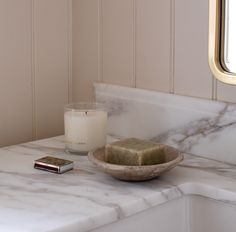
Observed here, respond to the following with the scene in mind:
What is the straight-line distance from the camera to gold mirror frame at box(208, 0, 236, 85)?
108cm

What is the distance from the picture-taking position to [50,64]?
142 cm

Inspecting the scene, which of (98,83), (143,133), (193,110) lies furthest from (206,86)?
(98,83)

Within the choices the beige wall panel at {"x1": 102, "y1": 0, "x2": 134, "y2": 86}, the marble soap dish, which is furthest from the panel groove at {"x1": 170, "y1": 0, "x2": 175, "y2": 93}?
the marble soap dish

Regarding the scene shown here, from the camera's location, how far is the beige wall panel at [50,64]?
1.39 m

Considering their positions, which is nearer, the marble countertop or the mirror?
the marble countertop

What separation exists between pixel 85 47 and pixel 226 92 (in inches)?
15.8

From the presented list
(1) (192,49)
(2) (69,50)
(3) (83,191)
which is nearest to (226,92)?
(1) (192,49)

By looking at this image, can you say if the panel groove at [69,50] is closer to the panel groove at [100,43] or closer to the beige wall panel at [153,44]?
the panel groove at [100,43]

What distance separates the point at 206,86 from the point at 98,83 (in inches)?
11.8

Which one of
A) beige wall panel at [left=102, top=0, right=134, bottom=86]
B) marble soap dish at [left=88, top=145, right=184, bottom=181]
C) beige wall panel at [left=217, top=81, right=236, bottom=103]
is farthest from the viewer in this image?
beige wall panel at [left=102, top=0, right=134, bottom=86]

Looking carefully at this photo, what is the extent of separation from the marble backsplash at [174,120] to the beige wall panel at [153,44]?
28 mm

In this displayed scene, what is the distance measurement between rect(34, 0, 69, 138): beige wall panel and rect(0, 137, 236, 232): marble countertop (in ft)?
0.70

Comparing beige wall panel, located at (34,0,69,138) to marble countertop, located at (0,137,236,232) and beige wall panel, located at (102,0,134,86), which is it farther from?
marble countertop, located at (0,137,236,232)

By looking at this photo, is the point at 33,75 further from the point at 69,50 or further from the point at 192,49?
the point at 192,49
